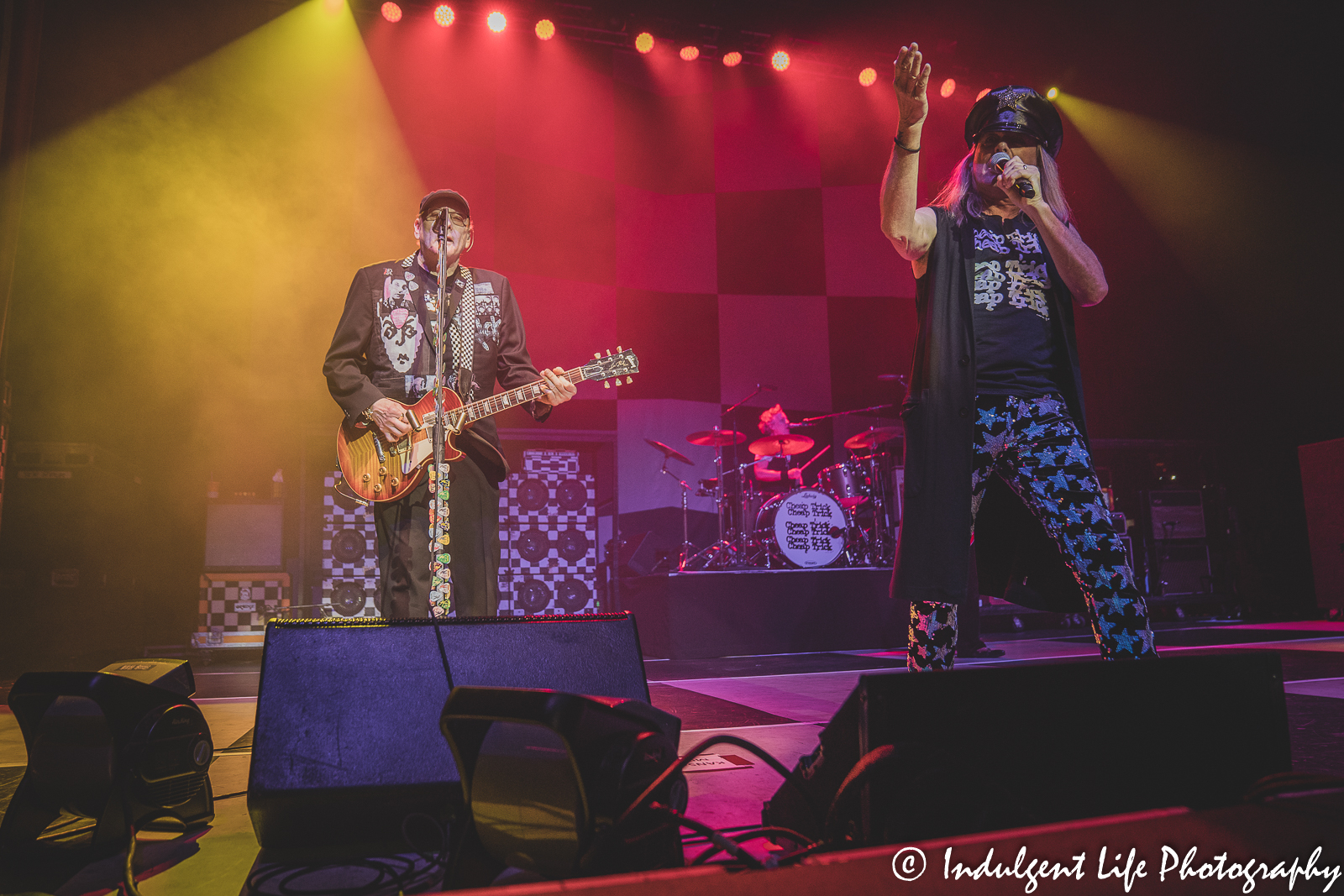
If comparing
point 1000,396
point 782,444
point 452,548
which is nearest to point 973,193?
point 1000,396

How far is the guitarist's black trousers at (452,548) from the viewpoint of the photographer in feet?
9.10

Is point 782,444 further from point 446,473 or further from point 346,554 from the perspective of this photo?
point 446,473

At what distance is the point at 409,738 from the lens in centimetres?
161

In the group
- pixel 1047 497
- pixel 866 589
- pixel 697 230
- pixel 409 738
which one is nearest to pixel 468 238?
pixel 409 738

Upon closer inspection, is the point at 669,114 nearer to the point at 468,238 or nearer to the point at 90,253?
the point at 90,253

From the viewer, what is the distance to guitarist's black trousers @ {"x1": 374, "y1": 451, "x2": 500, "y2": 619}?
277cm

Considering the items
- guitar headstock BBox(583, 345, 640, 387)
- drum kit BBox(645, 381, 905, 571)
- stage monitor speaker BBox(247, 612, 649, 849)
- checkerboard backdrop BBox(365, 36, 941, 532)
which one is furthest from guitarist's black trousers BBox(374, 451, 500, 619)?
checkerboard backdrop BBox(365, 36, 941, 532)

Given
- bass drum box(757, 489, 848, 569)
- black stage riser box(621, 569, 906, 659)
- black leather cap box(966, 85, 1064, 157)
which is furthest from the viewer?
bass drum box(757, 489, 848, 569)

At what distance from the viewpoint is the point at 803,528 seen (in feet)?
23.1

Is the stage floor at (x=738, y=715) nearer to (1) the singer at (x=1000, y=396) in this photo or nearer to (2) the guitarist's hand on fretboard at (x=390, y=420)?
(1) the singer at (x=1000, y=396)

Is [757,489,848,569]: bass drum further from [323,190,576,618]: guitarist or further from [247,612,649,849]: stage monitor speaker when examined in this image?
[247,612,649,849]: stage monitor speaker

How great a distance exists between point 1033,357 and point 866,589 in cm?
440

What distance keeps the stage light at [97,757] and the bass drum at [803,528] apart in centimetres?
567

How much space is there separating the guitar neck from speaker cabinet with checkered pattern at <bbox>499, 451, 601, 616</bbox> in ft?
15.5
